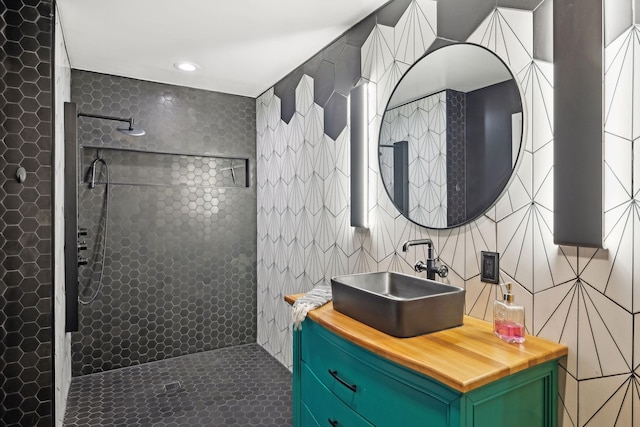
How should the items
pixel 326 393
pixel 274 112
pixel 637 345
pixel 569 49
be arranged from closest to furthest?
→ pixel 637 345, pixel 569 49, pixel 326 393, pixel 274 112

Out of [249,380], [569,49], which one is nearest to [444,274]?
[569,49]

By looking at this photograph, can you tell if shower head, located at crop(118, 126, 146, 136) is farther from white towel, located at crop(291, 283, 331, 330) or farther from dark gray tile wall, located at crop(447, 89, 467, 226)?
dark gray tile wall, located at crop(447, 89, 467, 226)

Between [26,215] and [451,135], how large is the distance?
2.07 metres

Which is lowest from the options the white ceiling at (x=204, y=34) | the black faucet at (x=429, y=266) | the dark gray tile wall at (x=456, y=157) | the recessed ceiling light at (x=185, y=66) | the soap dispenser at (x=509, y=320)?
the soap dispenser at (x=509, y=320)

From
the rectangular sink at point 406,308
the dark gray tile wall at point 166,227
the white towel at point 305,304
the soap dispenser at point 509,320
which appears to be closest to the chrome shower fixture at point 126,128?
the dark gray tile wall at point 166,227

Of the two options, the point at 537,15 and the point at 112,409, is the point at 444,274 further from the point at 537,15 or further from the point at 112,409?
the point at 112,409

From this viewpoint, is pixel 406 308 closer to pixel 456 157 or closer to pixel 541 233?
pixel 541 233

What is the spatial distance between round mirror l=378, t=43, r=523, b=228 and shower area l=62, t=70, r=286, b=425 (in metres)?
1.93

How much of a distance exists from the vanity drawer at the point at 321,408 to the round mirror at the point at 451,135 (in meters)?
0.87

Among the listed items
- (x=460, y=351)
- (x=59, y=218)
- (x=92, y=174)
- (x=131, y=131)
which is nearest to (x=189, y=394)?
(x=59, y=218)

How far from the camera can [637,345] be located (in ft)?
3.75

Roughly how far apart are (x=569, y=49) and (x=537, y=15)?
0.69 feet

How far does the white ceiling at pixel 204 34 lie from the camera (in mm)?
2123

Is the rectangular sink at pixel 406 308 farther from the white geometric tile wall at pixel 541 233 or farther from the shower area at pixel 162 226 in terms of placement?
the shower area at pixel 162 226
